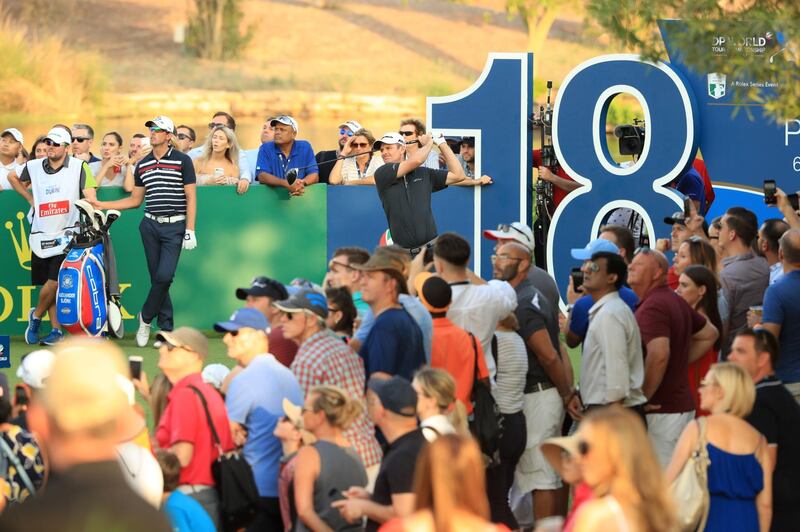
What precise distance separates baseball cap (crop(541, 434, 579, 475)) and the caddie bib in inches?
318

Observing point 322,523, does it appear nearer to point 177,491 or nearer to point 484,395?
point 177,491

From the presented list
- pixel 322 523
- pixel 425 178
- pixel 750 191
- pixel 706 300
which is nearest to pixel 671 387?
pixel 706 300

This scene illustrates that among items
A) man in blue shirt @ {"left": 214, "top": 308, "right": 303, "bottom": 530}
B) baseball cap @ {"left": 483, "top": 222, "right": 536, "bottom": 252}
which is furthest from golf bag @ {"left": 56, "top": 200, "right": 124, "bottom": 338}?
man in blue shirt @ {"left": 214, "top": 308, "right": 303, "bottom": 530}

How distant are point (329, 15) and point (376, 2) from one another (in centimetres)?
178

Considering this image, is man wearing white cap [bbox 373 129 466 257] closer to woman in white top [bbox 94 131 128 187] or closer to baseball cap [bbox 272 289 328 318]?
woman in white top [bbox 94 131 128 187]

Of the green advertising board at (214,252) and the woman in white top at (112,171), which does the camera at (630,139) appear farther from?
the woman in white top at (112,171)

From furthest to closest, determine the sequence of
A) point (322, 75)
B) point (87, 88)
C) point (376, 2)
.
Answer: point (376, 2), point (322, 75), point (87, 88)

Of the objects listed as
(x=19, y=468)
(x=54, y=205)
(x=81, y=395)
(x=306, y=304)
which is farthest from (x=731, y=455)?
(x=54, y=205)

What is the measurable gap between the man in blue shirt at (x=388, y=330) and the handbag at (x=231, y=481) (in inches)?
41.0

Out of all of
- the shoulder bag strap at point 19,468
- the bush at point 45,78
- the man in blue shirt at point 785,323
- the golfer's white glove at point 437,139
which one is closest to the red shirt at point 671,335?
the man in blue shirt at point 785,323

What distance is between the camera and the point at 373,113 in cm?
4047

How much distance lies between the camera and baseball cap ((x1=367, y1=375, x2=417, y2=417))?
642cm

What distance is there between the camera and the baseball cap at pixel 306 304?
768 cm

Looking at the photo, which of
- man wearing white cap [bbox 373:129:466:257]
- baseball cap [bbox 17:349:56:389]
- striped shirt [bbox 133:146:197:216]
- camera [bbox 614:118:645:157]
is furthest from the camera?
camera [bbox 614:118:645:157]
